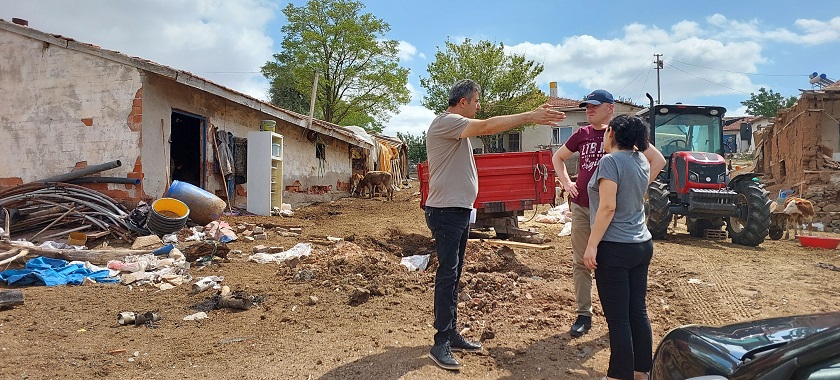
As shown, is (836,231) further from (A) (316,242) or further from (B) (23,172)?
(B) (23,172)

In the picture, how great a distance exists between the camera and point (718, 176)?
838 centimetres

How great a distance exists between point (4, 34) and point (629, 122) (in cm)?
1140

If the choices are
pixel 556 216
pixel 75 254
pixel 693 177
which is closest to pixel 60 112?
pixel 75 254

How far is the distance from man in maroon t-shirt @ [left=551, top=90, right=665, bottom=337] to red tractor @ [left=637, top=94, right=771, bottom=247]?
17.6ft

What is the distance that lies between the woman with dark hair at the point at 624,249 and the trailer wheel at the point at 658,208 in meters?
6.36

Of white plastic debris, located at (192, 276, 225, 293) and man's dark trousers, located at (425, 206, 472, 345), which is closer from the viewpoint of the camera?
man's dark trousers, located at (425, 206, 472, 345)

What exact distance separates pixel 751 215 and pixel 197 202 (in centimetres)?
915

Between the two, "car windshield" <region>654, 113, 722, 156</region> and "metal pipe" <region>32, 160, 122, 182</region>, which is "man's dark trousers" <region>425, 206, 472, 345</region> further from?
"metal pipe" <region>32, 160, 122, 182</region>

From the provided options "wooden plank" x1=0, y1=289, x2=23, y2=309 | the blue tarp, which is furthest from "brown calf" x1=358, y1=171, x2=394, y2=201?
"wooden plank" x1=0, y1=289, x2=23, y2=309

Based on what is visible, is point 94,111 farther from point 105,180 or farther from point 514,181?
point 514,181

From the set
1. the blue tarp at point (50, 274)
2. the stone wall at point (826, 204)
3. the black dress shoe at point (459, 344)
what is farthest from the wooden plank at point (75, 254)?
the stone wall at point (826, 204)

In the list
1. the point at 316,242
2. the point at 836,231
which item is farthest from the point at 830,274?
the point at 836,231

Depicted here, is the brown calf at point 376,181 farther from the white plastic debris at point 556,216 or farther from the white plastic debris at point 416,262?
the white plastic debris at point 416,262

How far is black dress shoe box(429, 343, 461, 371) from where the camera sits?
3064mm
